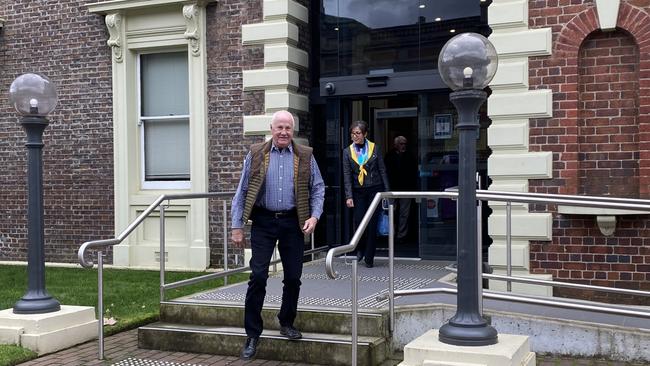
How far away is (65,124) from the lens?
1108cm

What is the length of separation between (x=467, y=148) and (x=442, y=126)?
510 centimetres

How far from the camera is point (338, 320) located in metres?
6.03

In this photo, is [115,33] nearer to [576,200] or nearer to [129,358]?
[129,358]

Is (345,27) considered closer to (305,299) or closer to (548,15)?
(548,15)

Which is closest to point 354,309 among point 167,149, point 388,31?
point 388,31

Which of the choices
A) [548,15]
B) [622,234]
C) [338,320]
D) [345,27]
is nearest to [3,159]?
[345,27]

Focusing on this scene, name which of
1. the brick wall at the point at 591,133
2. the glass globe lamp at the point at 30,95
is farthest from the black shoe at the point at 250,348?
the brick wall at the point at 591,133

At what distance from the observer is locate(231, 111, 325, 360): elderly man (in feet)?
18.5

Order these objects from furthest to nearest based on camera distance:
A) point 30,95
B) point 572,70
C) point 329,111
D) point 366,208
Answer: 1. point 329,111
2. point 366,208
3. point 572,70
4. point 30,95

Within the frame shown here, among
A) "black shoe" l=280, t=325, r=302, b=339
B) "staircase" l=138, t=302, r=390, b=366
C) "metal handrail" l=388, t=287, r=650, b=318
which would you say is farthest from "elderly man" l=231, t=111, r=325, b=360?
"metal handrail" l=388, t=287, r=650, b=318

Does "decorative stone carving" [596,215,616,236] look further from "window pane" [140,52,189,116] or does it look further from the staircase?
"window pane" [140,52,189,116]

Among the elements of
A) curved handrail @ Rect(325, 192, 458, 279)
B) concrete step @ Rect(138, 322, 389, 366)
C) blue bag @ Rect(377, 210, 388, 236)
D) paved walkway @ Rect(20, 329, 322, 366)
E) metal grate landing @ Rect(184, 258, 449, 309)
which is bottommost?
paved walkway @ Rect(20, 329, 322, 366)

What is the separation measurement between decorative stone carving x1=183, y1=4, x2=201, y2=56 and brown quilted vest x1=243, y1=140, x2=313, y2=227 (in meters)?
4.87

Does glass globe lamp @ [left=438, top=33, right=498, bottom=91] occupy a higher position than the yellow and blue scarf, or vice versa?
glass globe lamp @ [left=438, top=33, right=498, bottom=91]
